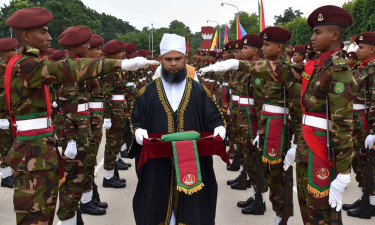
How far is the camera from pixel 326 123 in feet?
11.6

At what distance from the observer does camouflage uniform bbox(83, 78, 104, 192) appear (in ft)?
19.3

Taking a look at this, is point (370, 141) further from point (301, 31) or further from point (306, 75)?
point (301, 31)

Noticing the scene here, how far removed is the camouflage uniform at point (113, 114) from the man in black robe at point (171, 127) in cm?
342

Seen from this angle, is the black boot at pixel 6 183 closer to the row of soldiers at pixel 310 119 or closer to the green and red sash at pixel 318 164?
the row of soldiers at pixel 310 119

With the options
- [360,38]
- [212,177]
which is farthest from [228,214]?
[360,38]

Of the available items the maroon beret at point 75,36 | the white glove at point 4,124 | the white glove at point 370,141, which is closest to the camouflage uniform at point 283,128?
the white glove at point 370,141

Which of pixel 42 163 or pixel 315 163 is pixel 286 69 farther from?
pixel 42 163

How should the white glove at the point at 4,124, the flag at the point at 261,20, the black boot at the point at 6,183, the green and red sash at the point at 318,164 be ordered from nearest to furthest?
the green and red sash at the point at 318,164 → the white glove at the point at 4,124 → the black boot at the point at 6,183 → the flag at the point at 261,20

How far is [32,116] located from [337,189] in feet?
9.41

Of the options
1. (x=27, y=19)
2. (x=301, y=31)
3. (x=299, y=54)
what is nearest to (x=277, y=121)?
(x=27, y=19)

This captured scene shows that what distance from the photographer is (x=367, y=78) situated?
5914 mm

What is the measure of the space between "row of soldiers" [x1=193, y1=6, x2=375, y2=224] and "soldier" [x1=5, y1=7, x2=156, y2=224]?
1.69m

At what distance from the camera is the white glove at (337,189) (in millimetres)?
3332

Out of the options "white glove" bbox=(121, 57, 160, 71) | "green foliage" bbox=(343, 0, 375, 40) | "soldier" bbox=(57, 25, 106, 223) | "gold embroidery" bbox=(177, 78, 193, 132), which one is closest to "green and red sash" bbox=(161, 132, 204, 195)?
"gold embroidery" bbox=(177, 78, 193, 132)
